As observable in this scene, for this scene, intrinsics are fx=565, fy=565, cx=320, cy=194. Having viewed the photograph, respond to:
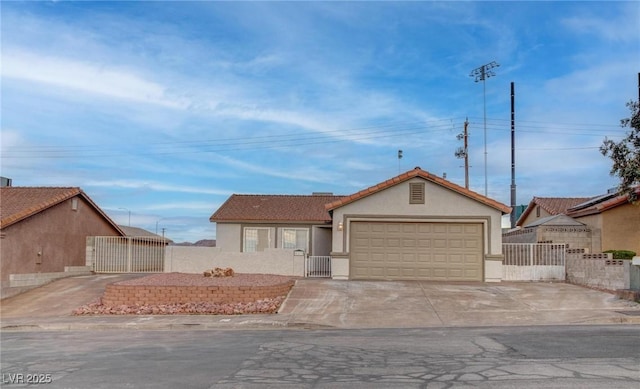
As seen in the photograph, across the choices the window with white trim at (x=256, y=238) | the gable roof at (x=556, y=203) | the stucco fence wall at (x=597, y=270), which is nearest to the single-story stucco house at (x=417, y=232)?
the stucco fence wall at (x=597, y=270)

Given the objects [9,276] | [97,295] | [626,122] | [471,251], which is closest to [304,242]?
[471,251]

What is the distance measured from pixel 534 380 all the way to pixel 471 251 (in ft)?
51.0

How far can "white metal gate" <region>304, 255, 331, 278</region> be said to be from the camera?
2392cm

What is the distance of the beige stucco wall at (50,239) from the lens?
21.1m

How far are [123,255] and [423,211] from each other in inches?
565

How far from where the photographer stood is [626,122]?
1769 cm

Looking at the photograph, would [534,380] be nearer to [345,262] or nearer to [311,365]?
[311,365]

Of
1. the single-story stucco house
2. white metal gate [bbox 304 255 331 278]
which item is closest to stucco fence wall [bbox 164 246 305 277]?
white metal gate [bbox 304 255 331 278]

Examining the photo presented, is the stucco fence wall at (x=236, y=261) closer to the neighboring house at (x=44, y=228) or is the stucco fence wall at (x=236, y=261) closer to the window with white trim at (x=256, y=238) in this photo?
the neighboring house at (x=44, y=228)

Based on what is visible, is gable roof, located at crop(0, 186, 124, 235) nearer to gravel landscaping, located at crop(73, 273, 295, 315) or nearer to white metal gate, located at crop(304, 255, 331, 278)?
gravel landscaping, located at crop(73, 273, 295, 315)

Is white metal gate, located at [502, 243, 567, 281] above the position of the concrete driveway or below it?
above

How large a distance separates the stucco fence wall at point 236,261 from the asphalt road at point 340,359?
1056 cm

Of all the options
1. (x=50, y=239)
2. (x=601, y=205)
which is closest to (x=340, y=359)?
(x=50, y=239)

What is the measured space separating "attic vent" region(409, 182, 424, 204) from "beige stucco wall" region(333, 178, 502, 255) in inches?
5.2
